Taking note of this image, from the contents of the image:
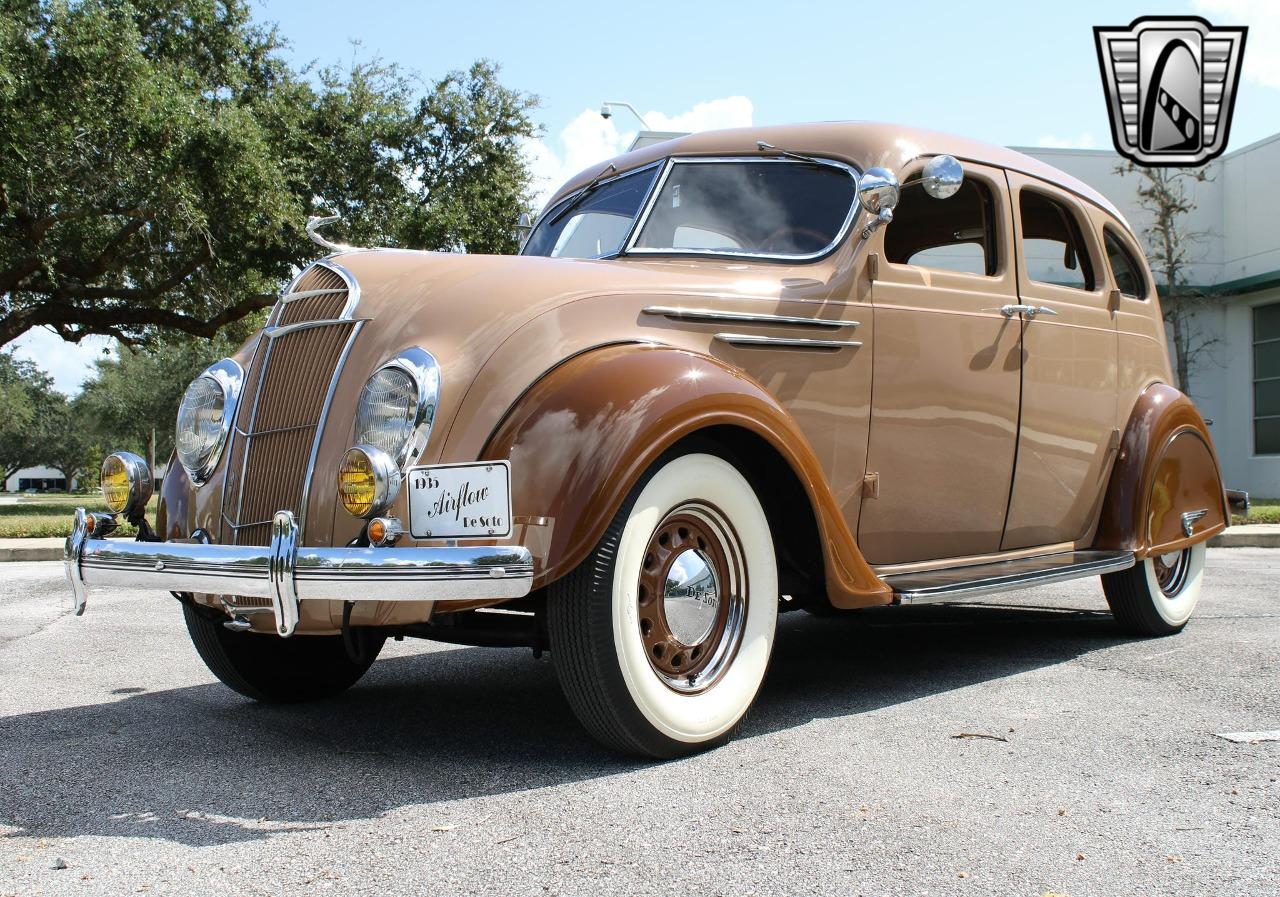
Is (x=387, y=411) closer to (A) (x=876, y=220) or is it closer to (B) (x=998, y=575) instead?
(A) (x=876, y=220)

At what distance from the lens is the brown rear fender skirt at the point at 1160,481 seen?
541 centimetres

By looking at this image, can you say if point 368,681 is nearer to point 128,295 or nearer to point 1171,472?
point 1171,472

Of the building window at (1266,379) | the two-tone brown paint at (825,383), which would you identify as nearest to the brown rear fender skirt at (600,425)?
the two-tone brown paint at (825,383)

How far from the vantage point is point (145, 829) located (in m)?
2.83

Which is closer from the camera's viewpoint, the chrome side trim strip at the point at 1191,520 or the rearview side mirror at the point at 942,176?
the rearview side mirror at the point at 942,176

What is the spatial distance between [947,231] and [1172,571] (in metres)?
2.25

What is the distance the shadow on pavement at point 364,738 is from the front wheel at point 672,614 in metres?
0.21

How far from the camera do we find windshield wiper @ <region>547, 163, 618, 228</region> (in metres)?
5.13

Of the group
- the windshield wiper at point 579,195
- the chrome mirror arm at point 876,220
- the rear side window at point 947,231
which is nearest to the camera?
the chrome mirror arm at point 876,220

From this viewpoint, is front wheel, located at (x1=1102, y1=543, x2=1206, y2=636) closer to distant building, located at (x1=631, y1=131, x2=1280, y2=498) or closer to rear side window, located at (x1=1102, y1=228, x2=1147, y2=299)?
rear side window, located at (x1=1102, y1=228, x2=1147, y2=299)

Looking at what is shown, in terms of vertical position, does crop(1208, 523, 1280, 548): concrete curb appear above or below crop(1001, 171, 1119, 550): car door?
below

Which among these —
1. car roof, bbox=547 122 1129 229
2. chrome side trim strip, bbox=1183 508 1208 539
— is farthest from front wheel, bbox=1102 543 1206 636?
car roof, bbox=547 122 1129 229

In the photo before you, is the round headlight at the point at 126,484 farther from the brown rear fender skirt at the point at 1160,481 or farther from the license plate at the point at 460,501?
the brown rear fender skirt at the point at 1160,481

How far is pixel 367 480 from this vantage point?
3.08 metres
